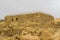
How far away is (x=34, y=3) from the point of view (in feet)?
7.47

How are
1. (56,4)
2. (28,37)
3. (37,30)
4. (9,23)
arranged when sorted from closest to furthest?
(28,37)
(37,30)
(9,23)
(56,4)

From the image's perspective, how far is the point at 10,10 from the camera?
227cm

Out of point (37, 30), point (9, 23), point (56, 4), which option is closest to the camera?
point (37, 30)

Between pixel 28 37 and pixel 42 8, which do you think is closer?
pixel 28 37

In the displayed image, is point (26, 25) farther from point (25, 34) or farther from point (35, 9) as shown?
point (35, 9)

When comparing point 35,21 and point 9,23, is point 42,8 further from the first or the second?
point 9,23

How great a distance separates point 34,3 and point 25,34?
0.85 metres

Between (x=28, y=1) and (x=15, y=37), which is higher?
(x=28, y=1)

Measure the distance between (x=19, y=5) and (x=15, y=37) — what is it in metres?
0.87

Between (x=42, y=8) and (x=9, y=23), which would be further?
(x=42, y=8)

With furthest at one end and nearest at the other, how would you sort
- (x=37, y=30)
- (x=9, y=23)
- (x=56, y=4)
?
(x=56, y=4) → (x=9, y=23) → (x=37, y=30)

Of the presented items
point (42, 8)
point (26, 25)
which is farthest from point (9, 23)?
point (42, 8)

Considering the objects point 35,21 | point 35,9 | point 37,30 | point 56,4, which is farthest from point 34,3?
point 37,30

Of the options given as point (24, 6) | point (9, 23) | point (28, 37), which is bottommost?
point (28, 37)
